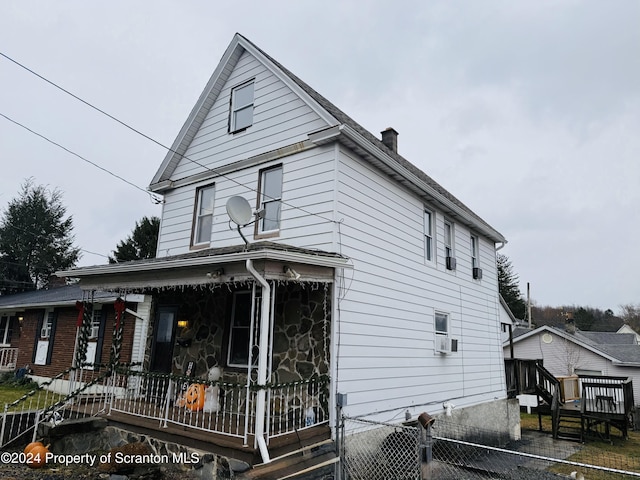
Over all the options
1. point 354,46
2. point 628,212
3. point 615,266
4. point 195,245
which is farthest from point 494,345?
point 615,266

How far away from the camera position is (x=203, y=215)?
10.6 meters

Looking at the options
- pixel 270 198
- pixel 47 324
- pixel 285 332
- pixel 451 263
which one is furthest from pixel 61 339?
pixel 451 263

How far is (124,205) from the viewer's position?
4878 centimetres

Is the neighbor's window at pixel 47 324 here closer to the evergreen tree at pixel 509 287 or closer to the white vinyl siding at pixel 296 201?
the white vinyl siding at pixel 296 201

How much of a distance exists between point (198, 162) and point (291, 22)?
757 cm

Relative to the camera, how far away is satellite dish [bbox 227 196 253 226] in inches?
270

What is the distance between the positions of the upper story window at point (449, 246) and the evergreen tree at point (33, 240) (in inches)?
1256

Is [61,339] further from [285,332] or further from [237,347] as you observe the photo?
[285,332]

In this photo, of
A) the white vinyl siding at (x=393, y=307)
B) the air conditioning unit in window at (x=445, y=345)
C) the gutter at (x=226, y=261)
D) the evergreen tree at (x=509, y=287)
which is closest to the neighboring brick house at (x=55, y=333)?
the gutter at (x=226, y=261)

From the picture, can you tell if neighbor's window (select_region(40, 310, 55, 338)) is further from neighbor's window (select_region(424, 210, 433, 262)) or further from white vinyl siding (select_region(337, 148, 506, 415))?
neighbor's window (select_region(424, 210, 433, 262))

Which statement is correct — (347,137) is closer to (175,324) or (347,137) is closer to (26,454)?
(175,324)

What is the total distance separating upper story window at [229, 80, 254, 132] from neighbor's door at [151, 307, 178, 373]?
4.76 metres

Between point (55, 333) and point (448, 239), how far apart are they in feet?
53.0

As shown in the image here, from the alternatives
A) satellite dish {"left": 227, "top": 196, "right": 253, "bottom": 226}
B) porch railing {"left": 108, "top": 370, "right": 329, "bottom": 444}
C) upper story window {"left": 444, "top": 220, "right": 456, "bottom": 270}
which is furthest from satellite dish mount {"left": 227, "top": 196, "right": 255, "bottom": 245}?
upper story window {"left": 444, "top": 220, "right": 456, "bottom": 270}
